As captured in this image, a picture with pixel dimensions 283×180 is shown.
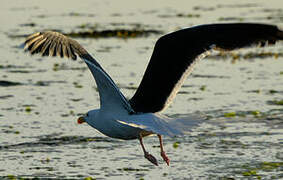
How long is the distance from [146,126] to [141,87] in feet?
2.91

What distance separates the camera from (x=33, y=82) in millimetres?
17156

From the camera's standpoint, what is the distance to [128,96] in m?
15.5

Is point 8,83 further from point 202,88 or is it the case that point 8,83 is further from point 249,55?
point 249,55

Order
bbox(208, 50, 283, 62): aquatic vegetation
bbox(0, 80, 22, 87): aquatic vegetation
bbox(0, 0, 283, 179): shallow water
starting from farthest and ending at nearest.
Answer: bbox(208, 50, 283, 62): aquatic vegetation → bbox(0, 80, 22, 87): aquatic vegetation → bbox(0, 0, 283, 179): shallow water

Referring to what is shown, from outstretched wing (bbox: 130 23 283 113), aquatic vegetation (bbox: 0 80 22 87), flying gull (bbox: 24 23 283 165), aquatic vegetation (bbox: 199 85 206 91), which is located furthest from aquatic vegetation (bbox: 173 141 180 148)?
aquatic vegetation (bbox: 0 80 22 87)

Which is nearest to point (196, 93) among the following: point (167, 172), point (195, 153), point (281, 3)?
point (195, 153)

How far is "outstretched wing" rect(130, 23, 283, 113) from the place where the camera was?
27.8 ft

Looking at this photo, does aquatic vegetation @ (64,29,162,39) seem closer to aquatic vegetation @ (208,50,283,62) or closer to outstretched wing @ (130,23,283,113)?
aquatic vegetation @ (208,50,283,62)

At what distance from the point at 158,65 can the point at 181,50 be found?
1.02 feet

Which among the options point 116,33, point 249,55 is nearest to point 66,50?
point 249,55

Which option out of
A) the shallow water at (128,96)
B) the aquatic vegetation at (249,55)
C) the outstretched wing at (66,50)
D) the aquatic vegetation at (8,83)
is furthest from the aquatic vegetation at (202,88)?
the outstretched wing at (66,50)

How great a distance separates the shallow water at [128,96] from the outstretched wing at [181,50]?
1392 mm

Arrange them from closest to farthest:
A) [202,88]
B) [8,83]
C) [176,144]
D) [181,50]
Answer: [181,50] < [176,144] < [202,88] < [8,83]

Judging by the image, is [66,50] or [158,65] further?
[158,65]
